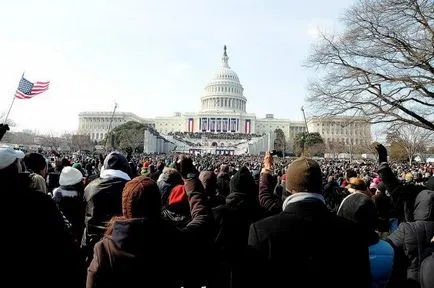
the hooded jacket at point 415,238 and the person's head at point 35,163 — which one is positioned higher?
the person's head at point 35,163

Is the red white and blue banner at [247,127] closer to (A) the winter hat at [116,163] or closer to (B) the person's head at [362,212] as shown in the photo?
(A) the winter hat at [116,163]

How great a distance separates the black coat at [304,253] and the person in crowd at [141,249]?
45cm

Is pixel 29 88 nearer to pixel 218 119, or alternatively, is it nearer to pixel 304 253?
pixel 304 253

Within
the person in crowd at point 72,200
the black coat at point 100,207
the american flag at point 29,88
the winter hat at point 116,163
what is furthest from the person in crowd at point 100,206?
the american flag at point 29,88

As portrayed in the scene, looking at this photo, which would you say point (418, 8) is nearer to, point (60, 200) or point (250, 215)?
point (250, 215)

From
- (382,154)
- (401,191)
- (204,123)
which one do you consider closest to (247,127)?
(204,123)

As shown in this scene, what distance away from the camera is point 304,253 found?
8.13 feet

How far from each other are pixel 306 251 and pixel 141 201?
101 cm

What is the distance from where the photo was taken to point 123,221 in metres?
2.48

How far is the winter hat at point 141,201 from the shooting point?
8.43 feet

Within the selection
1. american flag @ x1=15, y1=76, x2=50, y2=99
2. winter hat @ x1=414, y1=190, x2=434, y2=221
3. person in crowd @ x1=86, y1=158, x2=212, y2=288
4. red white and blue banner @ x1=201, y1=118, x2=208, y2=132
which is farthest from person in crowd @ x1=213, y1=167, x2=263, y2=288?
red white and blue banner @ x1=201, y1=118, x2=208, y2=132

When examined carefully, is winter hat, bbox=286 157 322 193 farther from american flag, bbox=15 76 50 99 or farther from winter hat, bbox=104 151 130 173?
american flag, bbox=15 76 50 99

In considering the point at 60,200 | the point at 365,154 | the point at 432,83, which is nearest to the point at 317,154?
the point at 365,154

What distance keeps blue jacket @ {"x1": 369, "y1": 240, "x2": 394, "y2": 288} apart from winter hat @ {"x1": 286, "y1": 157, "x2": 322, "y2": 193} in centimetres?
91
